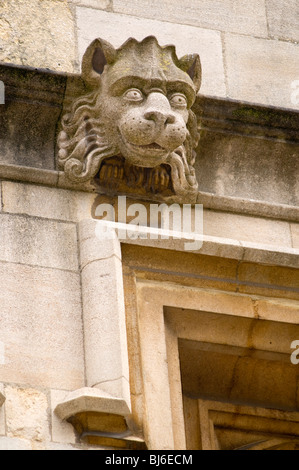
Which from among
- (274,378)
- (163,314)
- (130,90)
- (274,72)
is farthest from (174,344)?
(274,72)

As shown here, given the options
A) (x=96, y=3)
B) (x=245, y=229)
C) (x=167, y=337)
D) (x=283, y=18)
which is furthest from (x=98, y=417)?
(x=283, y=18)

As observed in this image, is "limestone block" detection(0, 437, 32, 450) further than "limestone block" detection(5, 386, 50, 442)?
No

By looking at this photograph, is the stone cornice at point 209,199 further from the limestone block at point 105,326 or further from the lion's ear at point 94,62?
the limestone block at point 105,326

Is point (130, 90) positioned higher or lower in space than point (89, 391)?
higher

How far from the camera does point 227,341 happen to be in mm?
7652

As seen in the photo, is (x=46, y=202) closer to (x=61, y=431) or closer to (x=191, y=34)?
(x=61, y=431)

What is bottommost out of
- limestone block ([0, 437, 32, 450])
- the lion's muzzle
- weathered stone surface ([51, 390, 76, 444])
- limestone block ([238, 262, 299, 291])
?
limestone block ([0, 437, 32, 450])

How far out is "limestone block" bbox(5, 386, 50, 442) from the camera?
22.0 ft

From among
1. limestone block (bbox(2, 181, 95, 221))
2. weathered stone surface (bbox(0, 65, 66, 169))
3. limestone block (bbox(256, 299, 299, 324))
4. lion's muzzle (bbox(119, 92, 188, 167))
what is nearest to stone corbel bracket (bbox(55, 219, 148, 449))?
limestone block (bbox(2, 181, 95, 221))

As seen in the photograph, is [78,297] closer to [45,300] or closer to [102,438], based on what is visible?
[45,300]

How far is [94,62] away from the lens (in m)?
7.93

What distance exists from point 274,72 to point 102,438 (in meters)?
2.82

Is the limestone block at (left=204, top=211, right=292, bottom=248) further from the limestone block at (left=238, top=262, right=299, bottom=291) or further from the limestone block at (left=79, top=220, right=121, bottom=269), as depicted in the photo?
the limestone block at (left=79, top=220, right=121, bottom=269)

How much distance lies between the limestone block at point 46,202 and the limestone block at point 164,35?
1.01 metres
